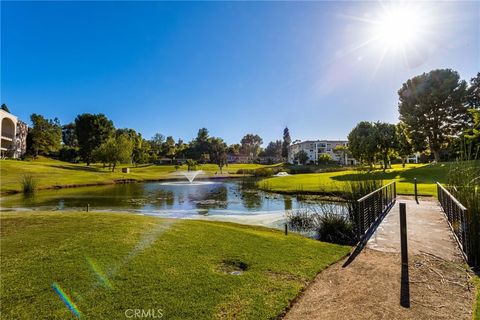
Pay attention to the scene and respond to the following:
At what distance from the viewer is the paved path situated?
370cm

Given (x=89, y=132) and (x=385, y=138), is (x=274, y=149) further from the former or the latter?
(x=385, y=138)

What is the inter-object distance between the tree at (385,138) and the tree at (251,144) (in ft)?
314

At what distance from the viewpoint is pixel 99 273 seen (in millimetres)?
4547

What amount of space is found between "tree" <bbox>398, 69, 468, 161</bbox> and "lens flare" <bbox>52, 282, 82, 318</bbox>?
1634 inches

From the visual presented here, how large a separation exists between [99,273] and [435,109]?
42.4m

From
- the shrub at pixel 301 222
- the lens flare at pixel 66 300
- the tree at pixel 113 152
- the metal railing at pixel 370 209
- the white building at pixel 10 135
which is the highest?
the white building at pixel 10 135

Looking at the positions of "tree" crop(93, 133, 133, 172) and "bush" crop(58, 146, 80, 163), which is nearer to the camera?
"tree" crop(93, 133, 133, 172)

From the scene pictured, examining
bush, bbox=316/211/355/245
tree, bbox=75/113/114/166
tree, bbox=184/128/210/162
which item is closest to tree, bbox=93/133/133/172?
tree, bbox=75/113/114/166

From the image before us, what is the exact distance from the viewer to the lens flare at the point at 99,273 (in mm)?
4195

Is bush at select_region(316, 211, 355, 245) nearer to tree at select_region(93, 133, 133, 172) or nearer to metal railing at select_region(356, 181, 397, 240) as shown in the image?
metal railing at select_region(356, 181, 397, 240)

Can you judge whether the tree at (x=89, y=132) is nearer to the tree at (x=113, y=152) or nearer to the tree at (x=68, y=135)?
the tree at (x=113, y=152)

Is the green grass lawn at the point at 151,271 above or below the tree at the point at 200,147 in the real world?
below

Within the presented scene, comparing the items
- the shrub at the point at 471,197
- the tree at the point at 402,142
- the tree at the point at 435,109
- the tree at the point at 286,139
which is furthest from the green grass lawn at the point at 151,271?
the tree at the point at 286,139

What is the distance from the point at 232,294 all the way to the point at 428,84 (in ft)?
137
